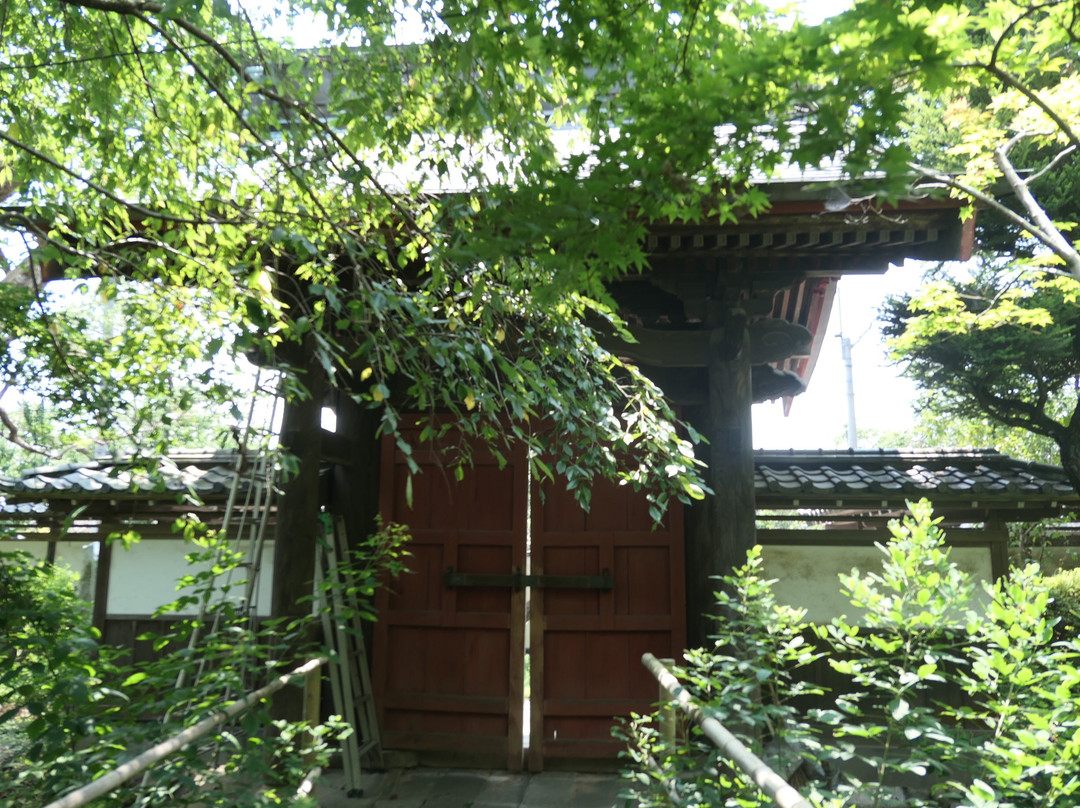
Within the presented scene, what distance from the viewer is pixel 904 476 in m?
6.03

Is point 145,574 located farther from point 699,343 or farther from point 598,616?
point 699,343

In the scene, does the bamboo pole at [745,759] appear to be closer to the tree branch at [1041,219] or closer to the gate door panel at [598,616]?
the gate door panel at [598,616]

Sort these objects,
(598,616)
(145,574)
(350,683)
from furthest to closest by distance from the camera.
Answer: (145,574), (598,616), (350,683)

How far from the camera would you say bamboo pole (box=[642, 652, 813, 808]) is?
1694mm

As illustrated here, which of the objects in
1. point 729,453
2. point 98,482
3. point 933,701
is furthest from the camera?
point 98,482

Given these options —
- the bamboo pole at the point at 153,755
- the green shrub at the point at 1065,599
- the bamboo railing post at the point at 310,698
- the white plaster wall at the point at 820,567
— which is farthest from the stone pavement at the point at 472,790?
Result: the green shrub at the point at 1065,599

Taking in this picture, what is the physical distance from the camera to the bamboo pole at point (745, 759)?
1694 millimetres

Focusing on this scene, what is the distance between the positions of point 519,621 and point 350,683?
3.67 ft

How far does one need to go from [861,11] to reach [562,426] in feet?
7.53

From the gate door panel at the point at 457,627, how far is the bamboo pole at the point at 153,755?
7.98 feet

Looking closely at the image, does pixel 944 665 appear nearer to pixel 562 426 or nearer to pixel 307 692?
pixel 562 426

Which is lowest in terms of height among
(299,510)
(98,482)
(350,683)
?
(350,683)

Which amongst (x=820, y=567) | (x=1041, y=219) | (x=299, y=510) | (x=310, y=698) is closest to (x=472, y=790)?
(x=310, y=698)

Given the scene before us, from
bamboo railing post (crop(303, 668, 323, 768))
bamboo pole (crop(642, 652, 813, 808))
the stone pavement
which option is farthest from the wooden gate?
bamboo pole (crop(642, 652, 813, 808))
